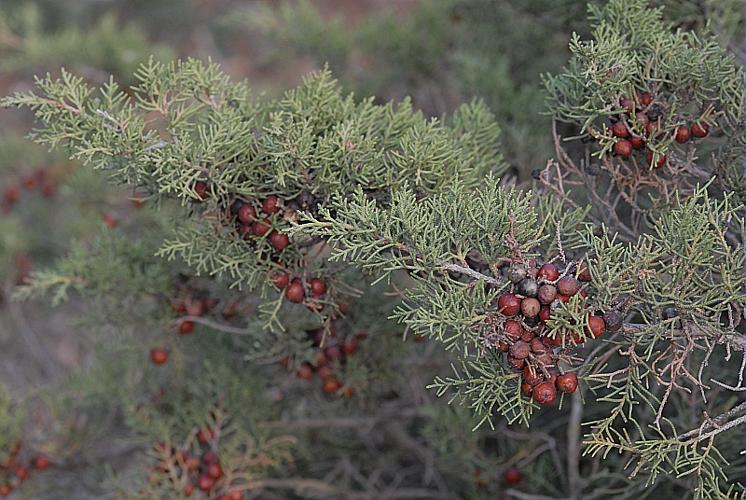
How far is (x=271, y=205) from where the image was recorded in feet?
3.28

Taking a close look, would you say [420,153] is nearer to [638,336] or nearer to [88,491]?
Answer: [638,336]

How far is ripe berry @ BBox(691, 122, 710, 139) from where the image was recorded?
1.04 meters

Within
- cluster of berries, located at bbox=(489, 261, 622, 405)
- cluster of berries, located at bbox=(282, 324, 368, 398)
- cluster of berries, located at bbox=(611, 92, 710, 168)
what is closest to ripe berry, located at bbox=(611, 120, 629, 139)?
cluster of berries, located at bbox=(611, 92, 710, 168)

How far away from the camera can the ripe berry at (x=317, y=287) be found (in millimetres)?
1050

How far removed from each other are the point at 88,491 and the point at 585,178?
3.72 feet

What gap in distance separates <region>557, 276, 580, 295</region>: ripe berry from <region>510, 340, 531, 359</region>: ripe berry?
6 cm

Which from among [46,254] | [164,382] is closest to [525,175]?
[164,382]

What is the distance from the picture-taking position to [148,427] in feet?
4.62

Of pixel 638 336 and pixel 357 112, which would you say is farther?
pixel 357 112

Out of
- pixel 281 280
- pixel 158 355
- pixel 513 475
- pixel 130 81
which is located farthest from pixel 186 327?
pixel 130 81

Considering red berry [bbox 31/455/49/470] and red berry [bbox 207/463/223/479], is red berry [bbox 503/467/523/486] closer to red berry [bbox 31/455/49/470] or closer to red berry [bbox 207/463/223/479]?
red berry [bbox 207/463/223/479]

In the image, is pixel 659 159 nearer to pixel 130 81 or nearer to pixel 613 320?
pixel 613 320

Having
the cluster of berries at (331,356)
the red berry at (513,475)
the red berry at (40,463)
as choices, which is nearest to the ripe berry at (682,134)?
the cluster of berries at (331,356)

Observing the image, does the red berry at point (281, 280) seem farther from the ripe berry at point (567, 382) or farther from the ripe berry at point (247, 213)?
the ripe berry at point (567, 382)
